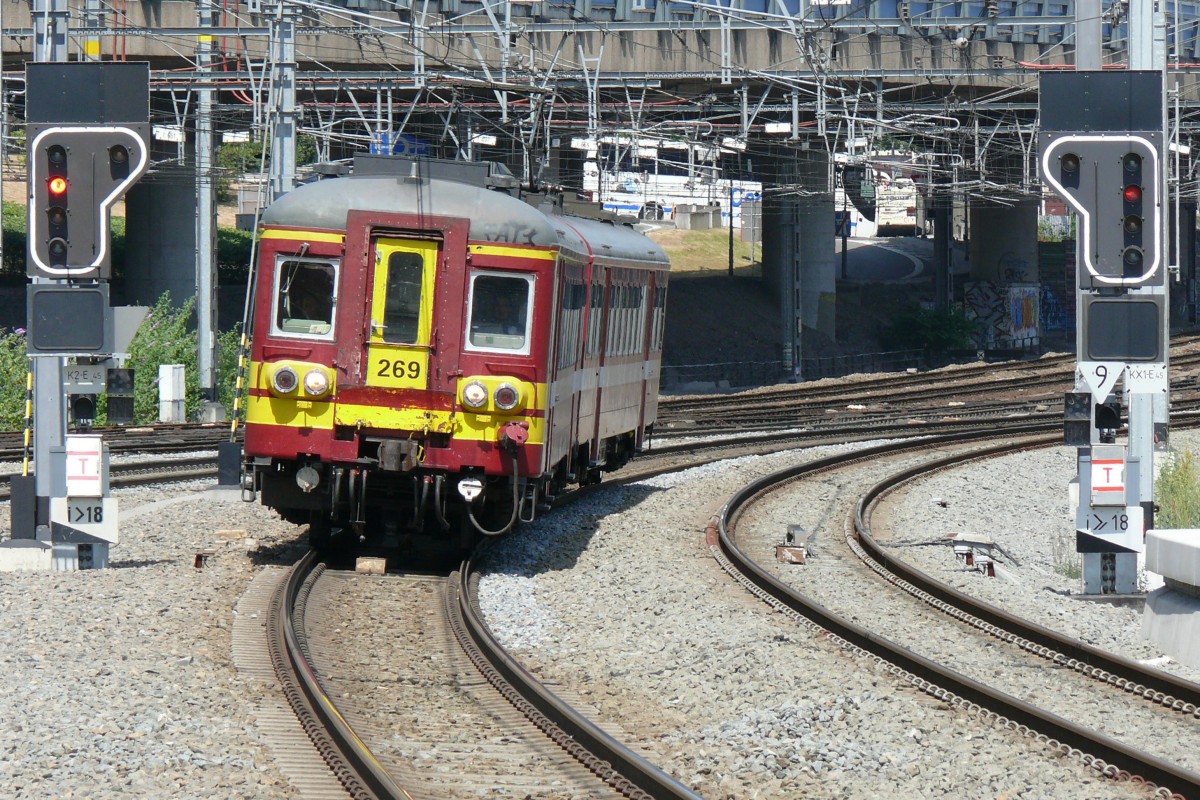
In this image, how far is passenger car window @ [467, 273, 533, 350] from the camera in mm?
13062

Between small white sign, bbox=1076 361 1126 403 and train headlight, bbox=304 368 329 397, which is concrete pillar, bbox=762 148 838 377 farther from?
train headlight, bbox=304 368 329 397

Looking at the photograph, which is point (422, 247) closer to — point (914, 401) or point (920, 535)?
point (920, 535)

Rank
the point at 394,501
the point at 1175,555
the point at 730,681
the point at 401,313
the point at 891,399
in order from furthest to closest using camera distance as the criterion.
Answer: the point at 891,399 → the point at 394,501 → the point at 401,313 → the point at 1175,555 → the point at 730,681

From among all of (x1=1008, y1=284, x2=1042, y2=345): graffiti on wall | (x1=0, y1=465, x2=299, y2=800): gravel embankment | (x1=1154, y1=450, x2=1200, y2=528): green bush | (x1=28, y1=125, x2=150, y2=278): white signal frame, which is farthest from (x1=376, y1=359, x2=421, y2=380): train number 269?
(x1=1008, y1=284, x2=1042, y2=345): graffiti on wall

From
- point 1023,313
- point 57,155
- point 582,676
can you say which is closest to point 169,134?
point 57,155

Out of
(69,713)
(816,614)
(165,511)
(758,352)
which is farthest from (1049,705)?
(758,352)

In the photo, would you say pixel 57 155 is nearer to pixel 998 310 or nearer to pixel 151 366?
pixel 151 366

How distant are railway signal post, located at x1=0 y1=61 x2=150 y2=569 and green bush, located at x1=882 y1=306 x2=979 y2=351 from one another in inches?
1709

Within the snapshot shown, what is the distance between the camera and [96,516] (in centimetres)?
1279

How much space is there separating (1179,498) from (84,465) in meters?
12.5

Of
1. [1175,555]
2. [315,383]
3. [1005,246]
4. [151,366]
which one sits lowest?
[1175,555]

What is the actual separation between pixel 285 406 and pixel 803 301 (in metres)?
41.6

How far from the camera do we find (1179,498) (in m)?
19.0

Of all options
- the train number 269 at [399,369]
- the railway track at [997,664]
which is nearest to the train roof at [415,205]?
the train number 269 at [399,369]
